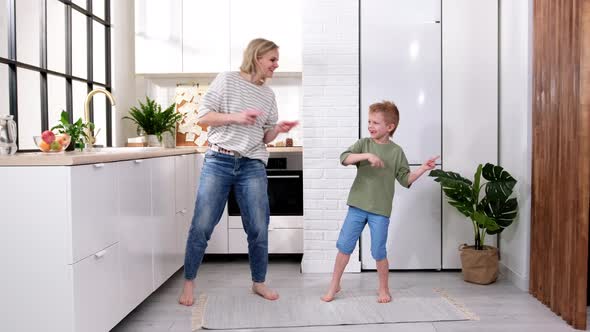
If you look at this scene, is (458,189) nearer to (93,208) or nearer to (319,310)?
(319,310)

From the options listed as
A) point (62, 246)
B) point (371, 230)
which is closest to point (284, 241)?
point (371, 230)

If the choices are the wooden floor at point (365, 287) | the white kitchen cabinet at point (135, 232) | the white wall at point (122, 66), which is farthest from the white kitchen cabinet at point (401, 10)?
the white wall at point (122, 66)

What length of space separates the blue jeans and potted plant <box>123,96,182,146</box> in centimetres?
140

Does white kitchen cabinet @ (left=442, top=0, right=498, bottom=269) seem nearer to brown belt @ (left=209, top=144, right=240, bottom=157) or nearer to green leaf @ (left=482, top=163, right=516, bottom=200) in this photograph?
green leaf @ (left=482, top=163, right=516, bottom=200)

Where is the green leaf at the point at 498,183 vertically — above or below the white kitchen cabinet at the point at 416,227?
above

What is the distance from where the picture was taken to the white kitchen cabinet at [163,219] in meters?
3.09

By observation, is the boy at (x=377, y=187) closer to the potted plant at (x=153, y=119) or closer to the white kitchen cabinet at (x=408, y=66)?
the white kitchen cabinet at (x=408, y=66)

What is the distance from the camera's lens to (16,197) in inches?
78.0

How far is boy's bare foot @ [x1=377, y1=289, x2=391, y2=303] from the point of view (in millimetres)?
3111

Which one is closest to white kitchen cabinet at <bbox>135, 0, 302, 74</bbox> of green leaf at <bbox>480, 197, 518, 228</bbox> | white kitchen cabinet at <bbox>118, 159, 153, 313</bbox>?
white kitchen cabinet at <bbox>118, 159, 153, 313</bbox>

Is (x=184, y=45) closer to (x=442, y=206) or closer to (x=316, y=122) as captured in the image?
(x=316, y=122)

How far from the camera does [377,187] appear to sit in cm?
312

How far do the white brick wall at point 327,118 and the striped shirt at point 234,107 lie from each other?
0.85 metres

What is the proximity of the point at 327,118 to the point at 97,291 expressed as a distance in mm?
2050
